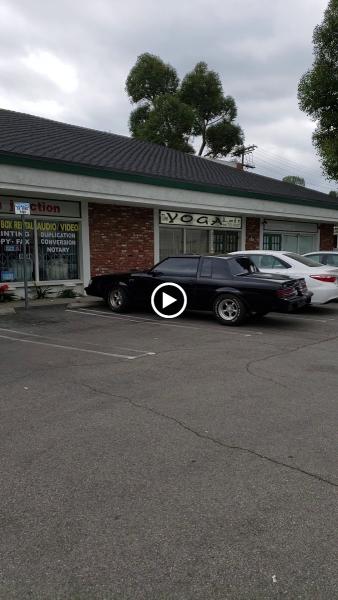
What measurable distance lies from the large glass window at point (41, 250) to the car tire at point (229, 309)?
20.5ft

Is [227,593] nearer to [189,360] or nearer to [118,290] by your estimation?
[189,360]

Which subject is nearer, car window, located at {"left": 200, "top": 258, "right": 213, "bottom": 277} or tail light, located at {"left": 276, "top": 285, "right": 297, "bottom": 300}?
tail light, located at {"left": 276, "top": 285, "right": 297, "bottom": 300}

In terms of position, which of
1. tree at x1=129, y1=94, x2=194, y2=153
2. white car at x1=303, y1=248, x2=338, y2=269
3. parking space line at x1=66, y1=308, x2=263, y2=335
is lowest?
parking space line at x1=66, y1=308, x2=263, y2=335

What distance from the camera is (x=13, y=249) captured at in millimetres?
13672

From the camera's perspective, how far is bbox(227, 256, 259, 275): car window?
10.5 metres

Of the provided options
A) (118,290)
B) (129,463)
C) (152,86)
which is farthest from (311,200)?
(152,86)

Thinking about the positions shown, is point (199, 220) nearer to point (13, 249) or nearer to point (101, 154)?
point (101, 154)

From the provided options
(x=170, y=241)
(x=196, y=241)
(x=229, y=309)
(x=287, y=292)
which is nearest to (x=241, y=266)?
(x=229, y=309)

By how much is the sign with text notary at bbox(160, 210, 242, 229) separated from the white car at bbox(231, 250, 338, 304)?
506cm

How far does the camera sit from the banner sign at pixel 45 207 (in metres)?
13.3

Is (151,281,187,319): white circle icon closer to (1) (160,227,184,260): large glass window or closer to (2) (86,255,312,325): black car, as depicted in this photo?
(2) (86,255,312,325): black car

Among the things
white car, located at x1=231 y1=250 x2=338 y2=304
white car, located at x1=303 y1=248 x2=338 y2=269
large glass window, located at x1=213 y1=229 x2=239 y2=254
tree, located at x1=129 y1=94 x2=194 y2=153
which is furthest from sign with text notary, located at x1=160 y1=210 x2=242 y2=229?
tree, located at x1=129 y1=94 x2=194 y2=153

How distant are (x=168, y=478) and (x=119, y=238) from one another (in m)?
13.1

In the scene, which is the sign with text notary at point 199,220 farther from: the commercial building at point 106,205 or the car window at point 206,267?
the car window at point 206,267
